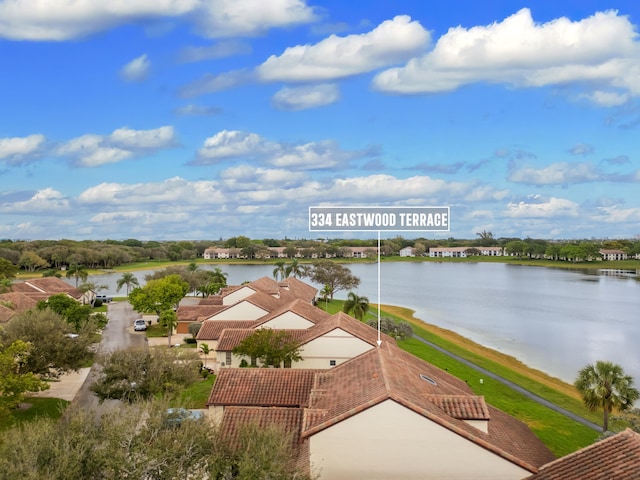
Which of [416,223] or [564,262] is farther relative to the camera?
[564,262]

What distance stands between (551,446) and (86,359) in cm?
2663

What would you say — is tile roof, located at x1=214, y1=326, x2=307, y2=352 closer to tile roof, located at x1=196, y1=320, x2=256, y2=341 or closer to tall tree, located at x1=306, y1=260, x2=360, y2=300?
tile roof, located at x1=196, y1=320, x2=256, y2=341

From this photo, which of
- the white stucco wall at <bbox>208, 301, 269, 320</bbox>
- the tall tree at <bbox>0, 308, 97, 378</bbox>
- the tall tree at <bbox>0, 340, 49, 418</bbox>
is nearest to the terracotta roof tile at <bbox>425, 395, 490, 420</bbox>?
the tall tree at <bbox>0, 340, 49, 418</bbox>

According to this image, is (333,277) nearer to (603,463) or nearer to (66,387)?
(66,387)

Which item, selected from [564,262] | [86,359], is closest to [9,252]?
[86,359]

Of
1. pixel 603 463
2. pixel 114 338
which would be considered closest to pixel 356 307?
pixel 114 338

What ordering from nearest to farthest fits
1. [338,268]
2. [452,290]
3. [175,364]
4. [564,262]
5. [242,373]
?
[242,373]
[175,364]
[338,268]
[452,290]
[564,262]

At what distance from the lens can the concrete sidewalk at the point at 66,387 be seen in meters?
35.6

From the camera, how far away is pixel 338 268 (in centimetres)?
9519

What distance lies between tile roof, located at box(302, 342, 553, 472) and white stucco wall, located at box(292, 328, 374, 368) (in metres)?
9.42

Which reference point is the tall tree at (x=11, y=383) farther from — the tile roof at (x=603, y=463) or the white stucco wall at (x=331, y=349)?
the tile roof at (x=603, y=463)

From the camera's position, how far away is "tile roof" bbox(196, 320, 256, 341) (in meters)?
47.0

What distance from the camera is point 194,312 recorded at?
59.4 m

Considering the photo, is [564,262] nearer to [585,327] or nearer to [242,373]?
[585,327]
